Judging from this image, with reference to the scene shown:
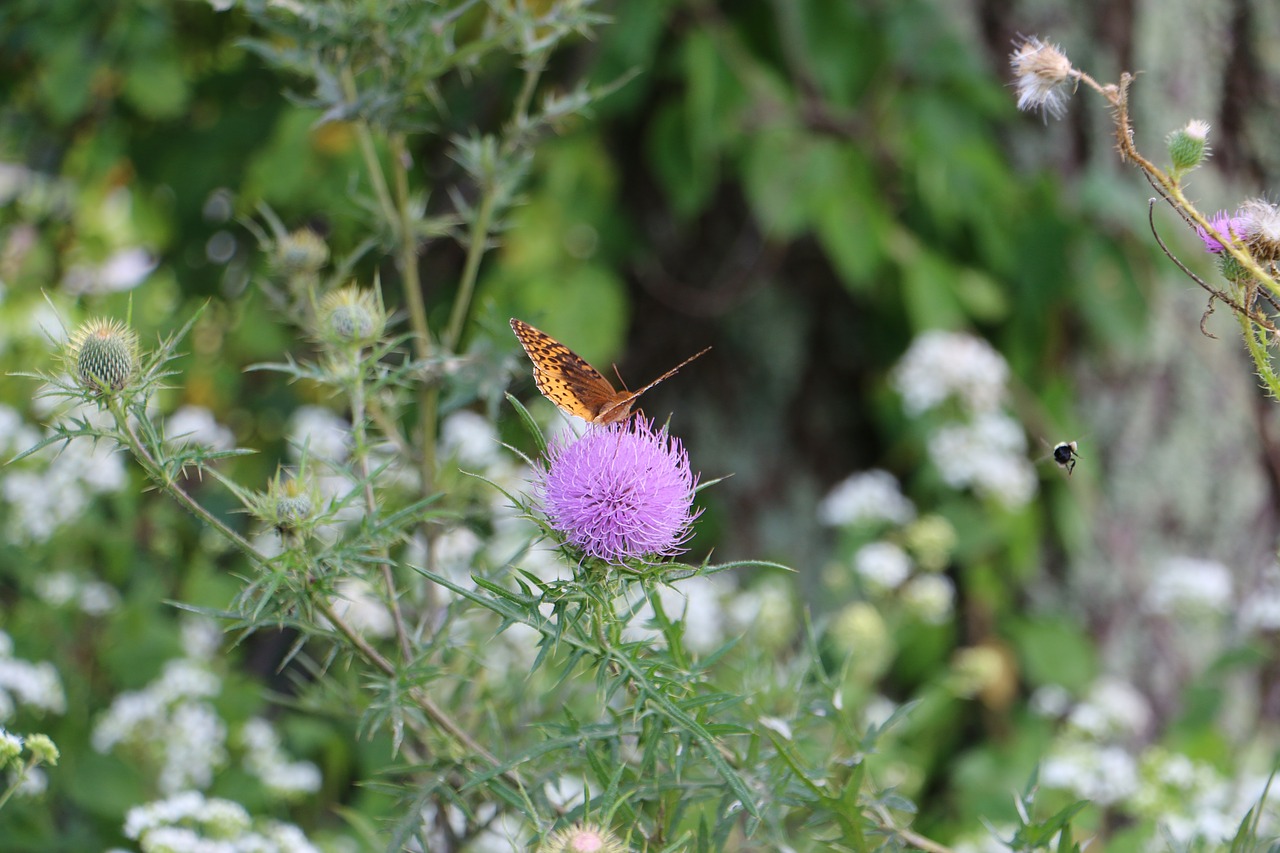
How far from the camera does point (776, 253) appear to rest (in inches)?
150

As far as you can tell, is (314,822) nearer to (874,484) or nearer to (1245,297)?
(874,484)

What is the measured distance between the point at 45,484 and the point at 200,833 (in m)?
1.30

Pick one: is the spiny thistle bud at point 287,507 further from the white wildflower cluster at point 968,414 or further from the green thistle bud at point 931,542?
the white wildflower cluster at point 968,414

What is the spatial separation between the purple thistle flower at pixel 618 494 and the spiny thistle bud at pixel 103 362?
461 mm

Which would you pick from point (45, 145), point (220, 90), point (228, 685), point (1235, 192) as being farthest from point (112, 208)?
point (1235, 192)

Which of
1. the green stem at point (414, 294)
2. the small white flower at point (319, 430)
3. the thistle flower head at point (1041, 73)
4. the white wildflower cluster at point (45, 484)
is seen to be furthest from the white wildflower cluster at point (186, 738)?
the thistle flower head at point (1041, 73)

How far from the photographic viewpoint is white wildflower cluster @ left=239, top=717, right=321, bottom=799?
7.97 ft

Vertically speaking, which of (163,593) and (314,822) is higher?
(163,593)

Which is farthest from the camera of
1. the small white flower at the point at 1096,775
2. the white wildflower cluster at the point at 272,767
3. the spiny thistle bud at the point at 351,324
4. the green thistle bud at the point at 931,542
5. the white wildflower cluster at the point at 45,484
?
the green thistle bud at the point at 931,542

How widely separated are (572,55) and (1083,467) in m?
2.00

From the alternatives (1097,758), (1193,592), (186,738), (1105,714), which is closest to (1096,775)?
(1097,758)

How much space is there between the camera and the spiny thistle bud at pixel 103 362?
4.14 feet

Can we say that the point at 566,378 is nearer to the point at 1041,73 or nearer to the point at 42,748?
the point at 1041,73

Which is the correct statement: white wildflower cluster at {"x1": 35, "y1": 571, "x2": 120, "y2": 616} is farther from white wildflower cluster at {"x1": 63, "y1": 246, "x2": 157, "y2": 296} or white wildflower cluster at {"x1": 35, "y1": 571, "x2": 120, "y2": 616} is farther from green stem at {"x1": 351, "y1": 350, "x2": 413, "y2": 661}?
green stem at {"x1": 351, "y1": 350, "x2": 413, "y2": 661}
